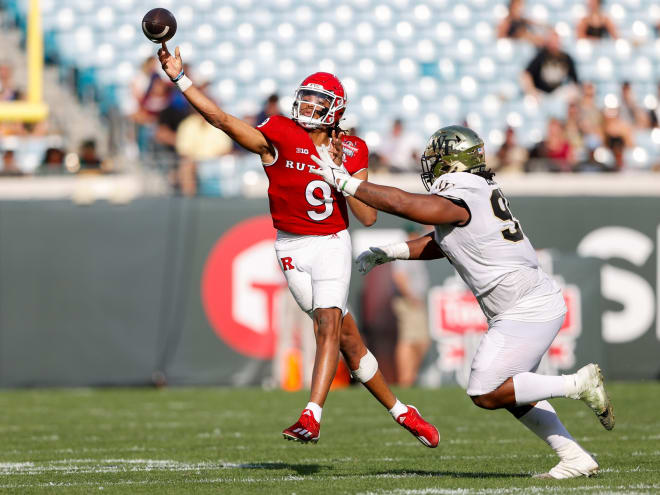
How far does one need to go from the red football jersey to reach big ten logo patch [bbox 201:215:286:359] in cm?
633

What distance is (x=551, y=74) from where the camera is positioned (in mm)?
15008

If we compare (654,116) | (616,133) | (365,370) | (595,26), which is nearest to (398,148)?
(616,133)

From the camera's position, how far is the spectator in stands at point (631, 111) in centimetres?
1451

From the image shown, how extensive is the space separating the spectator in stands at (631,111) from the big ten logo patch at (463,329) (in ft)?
10.6

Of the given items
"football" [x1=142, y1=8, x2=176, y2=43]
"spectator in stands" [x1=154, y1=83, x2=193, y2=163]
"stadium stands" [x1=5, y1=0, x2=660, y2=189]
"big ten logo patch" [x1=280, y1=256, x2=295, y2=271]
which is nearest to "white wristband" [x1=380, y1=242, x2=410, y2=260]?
"big ten logo patch" [x1=280, y1=256, x2=295, y2=271]

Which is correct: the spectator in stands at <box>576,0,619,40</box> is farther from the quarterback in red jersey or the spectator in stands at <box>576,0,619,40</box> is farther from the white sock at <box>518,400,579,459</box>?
the white sock at <box>518,400,579,459</box>

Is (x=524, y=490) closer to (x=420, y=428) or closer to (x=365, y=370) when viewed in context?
(x=420, y=428)

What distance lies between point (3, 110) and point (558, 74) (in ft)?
23.9

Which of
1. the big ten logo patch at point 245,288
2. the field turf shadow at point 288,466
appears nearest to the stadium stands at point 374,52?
the big ten logo patch at point 245,288

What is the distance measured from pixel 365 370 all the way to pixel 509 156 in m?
8.12

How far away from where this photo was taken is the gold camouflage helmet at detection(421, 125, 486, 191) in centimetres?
521

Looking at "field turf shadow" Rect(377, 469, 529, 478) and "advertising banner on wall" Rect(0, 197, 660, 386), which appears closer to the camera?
"field turf shadow" Rect(377, 469, 529, 478)

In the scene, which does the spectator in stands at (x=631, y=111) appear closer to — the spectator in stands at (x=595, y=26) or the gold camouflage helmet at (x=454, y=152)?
the spectator in stands at (x=595, y=26)

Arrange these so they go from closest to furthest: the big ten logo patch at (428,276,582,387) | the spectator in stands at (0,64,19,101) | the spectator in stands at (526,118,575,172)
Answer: the spectator in stands at (0,64,19,101), the big ten logo patch at (428,276,582,387), the spectator in stands at (526,118,575,172)
